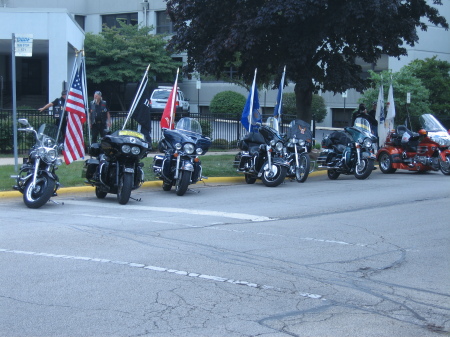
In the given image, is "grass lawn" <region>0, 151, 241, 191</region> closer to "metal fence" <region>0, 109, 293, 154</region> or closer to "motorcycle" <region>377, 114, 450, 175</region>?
"metal fence" <region>0, 109, 293, 154</region>

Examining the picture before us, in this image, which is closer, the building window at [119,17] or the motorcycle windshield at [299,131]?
the motorcycle windshield at [299,131]

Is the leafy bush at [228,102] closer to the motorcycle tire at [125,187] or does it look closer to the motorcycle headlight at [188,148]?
the motorcycle headlight at [188,148]

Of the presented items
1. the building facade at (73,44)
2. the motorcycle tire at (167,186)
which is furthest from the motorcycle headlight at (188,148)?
the building facade at (73,44)

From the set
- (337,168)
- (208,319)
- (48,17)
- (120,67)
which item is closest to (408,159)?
(337,168)

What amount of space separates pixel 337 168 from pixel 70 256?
35.3 feet

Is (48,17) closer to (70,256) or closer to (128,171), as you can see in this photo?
Result: (128,171)

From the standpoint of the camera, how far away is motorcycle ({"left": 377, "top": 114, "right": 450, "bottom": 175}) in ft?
62.0

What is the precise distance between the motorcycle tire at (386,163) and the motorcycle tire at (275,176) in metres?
5.32

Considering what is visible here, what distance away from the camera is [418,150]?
63.2ft

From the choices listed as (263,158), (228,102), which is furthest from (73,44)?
(263,158)

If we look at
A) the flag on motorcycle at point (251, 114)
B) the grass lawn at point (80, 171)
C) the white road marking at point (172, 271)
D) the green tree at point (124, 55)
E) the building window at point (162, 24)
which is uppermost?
the building window at point (162, 24)

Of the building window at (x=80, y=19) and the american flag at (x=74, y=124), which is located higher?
the building window at (x=80, y=19)

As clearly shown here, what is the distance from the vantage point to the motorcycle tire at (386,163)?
19.6m

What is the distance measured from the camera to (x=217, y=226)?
1033 cm
